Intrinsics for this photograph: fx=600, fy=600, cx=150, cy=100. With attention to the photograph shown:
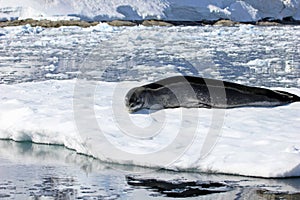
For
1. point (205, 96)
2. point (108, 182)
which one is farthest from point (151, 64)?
point (108, 182)

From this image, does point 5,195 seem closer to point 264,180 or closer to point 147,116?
point 264,180

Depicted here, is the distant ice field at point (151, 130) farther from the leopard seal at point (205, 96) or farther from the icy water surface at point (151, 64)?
the icy water surface at point (151, 64)

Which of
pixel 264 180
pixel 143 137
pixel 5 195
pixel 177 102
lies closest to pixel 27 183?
pixel 5 195

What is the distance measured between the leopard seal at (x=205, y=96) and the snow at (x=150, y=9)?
85.4 ft

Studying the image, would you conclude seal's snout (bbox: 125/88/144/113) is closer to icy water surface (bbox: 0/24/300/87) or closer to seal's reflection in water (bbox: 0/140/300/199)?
seal's reflection in water (bbox: 0/140/300/199)

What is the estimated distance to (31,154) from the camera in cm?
373

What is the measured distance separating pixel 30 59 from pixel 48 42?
229 inches

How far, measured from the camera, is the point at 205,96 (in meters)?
4.64

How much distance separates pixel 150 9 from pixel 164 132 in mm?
29767

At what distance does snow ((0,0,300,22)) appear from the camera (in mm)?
30906

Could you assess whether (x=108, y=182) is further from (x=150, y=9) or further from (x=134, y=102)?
(x=150, y=9)

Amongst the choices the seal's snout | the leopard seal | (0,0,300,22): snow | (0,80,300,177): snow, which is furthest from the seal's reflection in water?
(0,0,300,22): snow

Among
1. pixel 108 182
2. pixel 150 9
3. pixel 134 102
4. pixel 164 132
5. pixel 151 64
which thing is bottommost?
pixel 108 182

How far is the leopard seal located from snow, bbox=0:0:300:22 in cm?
2602
